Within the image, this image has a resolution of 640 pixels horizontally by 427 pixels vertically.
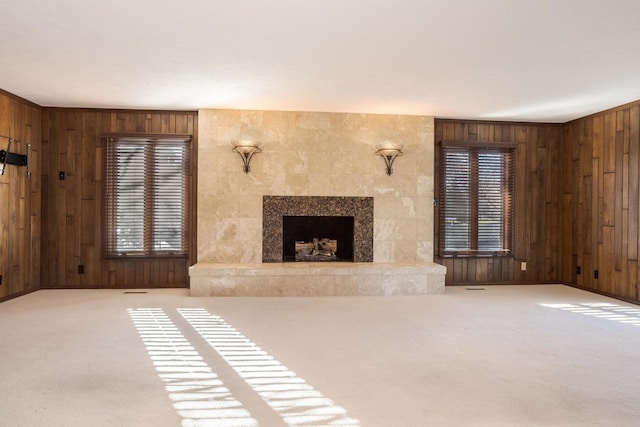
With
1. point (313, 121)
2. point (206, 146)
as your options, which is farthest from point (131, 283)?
point (313, 121)

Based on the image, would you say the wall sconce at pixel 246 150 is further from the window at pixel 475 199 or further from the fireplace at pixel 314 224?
the window at pixel 475 199

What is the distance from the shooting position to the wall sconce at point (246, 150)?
6375 millimetres

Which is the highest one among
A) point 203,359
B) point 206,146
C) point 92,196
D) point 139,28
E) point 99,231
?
point 139,28

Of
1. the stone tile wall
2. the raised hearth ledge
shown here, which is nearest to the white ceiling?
the stone tile wall

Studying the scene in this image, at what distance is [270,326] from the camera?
14.8ft

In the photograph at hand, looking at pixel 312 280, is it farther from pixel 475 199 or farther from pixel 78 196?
pixel 78 196

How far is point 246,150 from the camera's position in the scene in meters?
6.39

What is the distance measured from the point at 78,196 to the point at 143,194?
0.92 meters

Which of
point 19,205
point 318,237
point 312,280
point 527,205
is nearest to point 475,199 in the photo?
point 527,205

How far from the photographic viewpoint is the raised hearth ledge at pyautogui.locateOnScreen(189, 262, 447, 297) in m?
6.03

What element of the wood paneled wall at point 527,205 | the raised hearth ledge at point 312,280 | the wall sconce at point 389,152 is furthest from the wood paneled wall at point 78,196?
the wood paneled wall at point 527,205

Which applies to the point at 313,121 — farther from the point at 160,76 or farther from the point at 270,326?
the point at 270,326

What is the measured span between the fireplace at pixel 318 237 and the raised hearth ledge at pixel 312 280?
0.65m

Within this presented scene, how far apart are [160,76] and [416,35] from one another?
2768 millimetres
